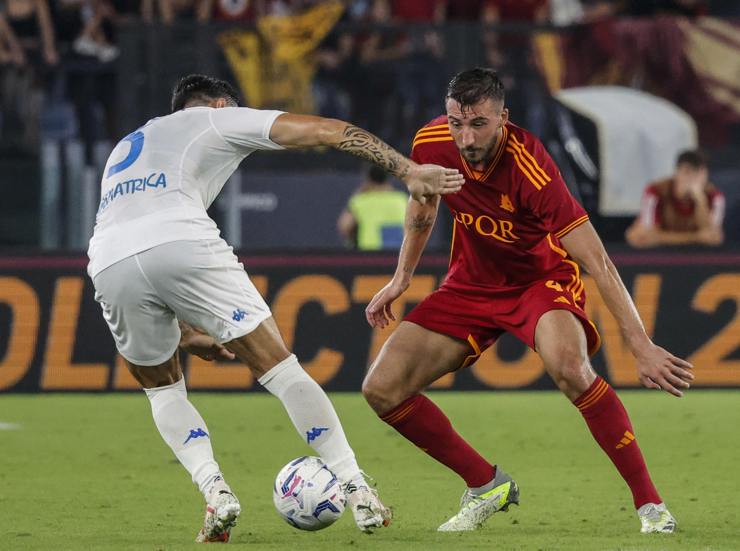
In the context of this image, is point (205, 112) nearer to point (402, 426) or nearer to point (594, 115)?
point (402, 426)

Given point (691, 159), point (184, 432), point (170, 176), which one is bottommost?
point (691, 159)

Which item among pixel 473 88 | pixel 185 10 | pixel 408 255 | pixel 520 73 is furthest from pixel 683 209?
pixel 473 88

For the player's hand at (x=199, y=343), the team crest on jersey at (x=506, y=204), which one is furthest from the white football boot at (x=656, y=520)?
the player's hand at (x=199, y=343)

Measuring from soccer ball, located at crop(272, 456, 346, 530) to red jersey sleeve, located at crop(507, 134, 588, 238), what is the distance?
1314mm

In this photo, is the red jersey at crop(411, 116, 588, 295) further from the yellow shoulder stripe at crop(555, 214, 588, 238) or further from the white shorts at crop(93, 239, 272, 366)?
the white shorts at crop(93, 239, 272, 366)

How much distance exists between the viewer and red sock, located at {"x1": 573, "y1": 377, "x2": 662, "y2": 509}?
21.2ft

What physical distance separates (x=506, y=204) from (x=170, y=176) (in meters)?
1.40

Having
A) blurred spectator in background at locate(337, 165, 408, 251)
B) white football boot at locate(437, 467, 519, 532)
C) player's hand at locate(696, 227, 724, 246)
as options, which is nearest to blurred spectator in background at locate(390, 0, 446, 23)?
blurred spectator in background at locate(337, 165, 408, 251)

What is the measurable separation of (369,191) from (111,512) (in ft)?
21.5

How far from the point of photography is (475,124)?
21.2ft

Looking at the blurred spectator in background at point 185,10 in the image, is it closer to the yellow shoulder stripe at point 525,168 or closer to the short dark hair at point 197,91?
the short dark hair at point 197,91

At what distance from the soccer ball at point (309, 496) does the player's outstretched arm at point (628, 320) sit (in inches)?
49.2

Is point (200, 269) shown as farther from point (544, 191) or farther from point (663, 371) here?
point (663, 371)

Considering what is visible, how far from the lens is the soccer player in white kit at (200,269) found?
6.13 m
